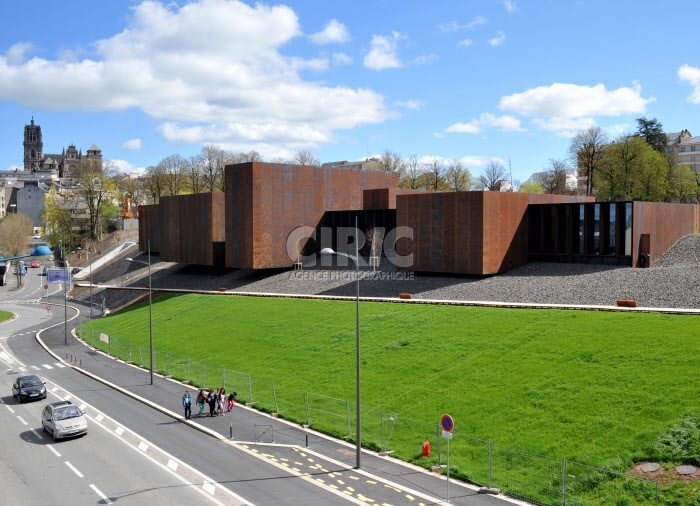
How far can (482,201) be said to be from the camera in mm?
49812

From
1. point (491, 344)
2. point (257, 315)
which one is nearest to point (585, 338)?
point (491, 344)

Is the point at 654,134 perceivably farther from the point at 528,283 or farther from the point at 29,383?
the point at 29,383

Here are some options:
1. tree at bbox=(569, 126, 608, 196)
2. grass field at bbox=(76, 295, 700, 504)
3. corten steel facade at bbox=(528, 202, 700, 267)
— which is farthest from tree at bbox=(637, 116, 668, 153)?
grass field at bbox=(76, 295, 700, 504)

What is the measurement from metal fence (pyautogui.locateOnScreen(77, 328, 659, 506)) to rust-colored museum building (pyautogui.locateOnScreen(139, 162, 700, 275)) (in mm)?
23619

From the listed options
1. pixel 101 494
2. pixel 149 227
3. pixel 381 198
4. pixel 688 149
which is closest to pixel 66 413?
pixel 101 494

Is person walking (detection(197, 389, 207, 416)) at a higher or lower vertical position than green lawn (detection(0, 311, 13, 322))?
higher

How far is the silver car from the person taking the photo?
2617 centimetres

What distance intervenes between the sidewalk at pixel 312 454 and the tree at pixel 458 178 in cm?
8776

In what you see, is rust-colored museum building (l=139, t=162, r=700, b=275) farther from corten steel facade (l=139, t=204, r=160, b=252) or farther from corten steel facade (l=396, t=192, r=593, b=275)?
corten steel facade (l=139, t=204, r=160, b=252)

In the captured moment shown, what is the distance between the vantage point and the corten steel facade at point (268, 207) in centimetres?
6575

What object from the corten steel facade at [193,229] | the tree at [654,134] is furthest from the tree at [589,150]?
the corten steel facade at [193,229]

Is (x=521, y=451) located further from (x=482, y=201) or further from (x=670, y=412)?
(x=482, y=201)

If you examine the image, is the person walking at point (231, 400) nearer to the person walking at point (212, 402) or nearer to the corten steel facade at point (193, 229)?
the person walking at point (212, 402)

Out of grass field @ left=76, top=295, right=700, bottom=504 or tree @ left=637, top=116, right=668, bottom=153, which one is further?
tree @ left=637, top=116, right=668, bottom=153
